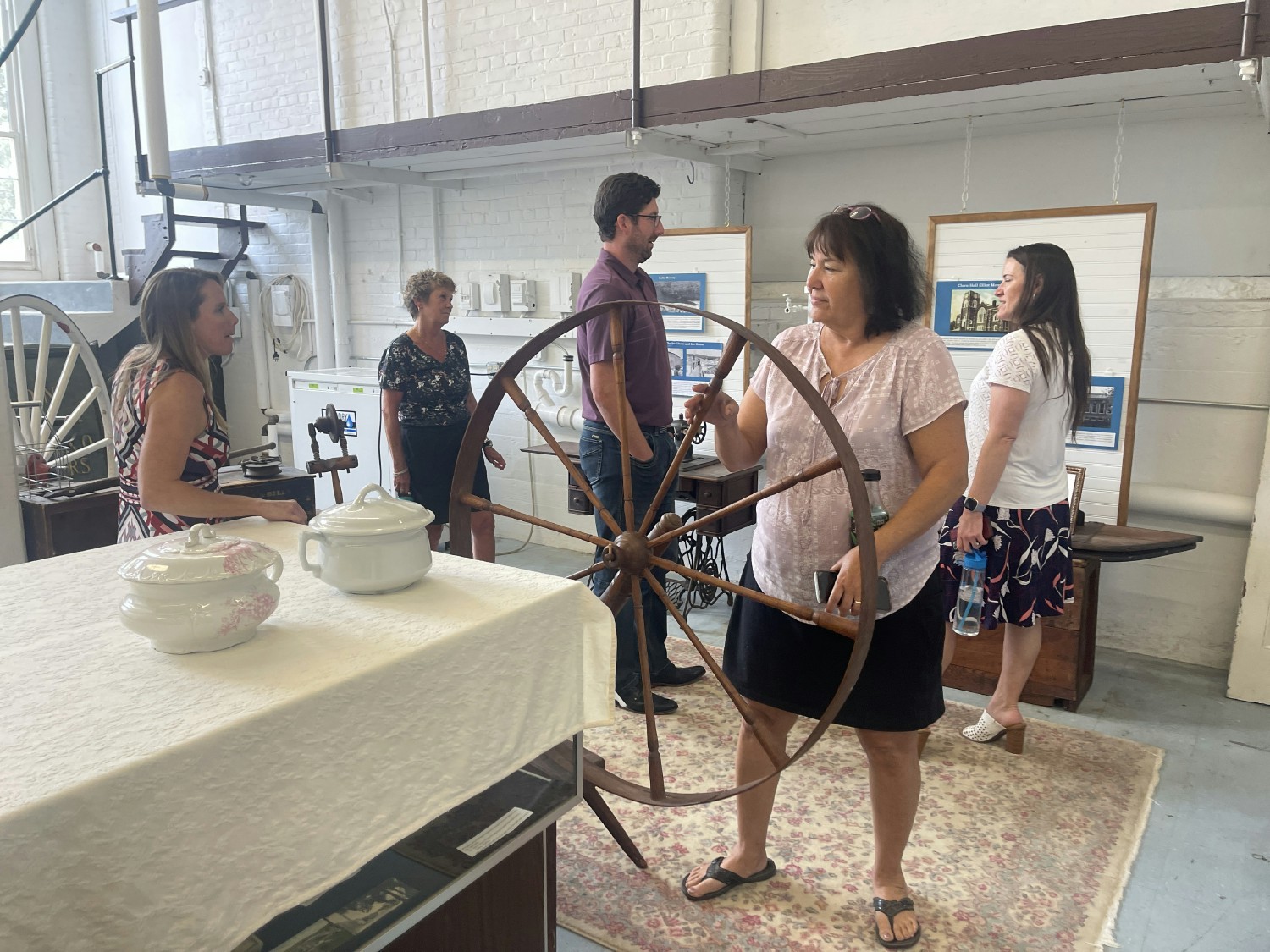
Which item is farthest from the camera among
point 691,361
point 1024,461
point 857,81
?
point 691,361

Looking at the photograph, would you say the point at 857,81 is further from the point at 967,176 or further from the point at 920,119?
the point at 967,176

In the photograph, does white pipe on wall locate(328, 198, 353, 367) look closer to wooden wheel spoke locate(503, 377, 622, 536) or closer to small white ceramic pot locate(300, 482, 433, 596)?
wooden wheel spoke locate(503, 377, 622, 536)

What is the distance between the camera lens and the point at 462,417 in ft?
12.6

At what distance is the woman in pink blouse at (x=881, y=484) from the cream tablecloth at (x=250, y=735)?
17.6 inches

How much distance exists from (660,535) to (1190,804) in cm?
198

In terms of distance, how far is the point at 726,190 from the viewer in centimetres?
467

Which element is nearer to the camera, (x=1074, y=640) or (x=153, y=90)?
(x=1074, y=640)

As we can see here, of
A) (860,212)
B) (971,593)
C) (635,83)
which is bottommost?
(971,593)

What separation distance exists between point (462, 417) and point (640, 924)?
2.24 meters

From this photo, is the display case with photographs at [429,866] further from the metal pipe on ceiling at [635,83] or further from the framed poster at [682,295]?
the framed poster at [682,295]

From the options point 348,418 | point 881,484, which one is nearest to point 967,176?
point 881,484

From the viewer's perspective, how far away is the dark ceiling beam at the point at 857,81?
9.27ft

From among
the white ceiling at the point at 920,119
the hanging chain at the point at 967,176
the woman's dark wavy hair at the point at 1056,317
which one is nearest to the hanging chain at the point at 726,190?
the white ceiling at the point at 920,119

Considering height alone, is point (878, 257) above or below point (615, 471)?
above
